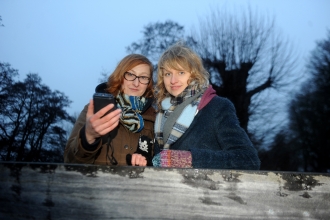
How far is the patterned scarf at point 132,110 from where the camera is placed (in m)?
2.40

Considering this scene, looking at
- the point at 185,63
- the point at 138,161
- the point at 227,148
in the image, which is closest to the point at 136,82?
the point at 185,63

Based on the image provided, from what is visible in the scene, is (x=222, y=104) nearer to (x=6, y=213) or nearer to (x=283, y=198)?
(x=283, y=198)

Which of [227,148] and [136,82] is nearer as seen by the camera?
[227,148]

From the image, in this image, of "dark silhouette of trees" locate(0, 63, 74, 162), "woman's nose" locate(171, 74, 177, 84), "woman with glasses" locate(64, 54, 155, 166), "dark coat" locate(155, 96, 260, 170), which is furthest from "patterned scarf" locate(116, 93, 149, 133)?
"dark silhouette of trees" locate(0, 63, 74, 162)

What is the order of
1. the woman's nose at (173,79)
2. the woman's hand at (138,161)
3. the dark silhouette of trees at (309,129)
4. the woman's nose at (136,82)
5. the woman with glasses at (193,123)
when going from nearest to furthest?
the woman with glasses at (193,123), the woman's hand at (138,161), the woman's nose at (173,79), the woman's nose at (136,82), the dark silhouette of trees at (309,129)

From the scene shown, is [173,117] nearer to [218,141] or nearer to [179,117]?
[179,117]

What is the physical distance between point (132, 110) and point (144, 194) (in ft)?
4.80

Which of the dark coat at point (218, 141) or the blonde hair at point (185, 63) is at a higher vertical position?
the blonde hair at point (185, 63)

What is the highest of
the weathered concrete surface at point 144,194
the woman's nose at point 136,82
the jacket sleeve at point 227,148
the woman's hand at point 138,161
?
the woman's nose at point 136,82

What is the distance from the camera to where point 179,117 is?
1.98 metres

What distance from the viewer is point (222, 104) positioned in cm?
188

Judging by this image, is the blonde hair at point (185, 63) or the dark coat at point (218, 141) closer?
the dark coat at point (218, 141)

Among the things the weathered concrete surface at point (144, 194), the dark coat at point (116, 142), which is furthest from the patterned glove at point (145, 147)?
the weathered concrete surface at point (144, 194)

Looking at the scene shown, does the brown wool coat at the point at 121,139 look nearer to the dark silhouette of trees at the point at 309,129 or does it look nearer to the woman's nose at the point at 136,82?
the woman's nose at the point at 136,82
